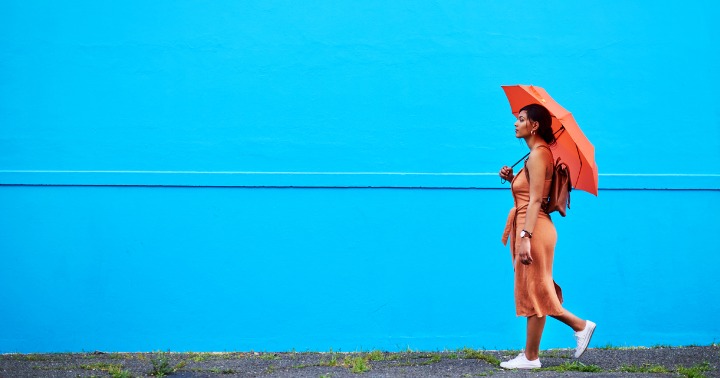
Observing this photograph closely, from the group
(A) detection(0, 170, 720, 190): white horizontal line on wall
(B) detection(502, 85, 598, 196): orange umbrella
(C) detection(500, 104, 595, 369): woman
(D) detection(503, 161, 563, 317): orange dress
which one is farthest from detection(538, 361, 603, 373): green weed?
(A) detection(0, 170, 720, 190): white horizontal line on wall

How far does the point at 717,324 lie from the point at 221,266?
3.24 m

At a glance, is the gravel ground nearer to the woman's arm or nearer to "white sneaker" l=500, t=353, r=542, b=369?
"white sneaker" l=500, t=353, r=542, b=369

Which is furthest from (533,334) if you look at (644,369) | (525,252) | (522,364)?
(644,369)

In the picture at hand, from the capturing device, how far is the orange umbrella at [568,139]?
4887 mm

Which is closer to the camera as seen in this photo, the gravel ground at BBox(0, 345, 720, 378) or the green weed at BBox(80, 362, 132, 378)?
the green weed at BBox(80, 362, 132, 378)

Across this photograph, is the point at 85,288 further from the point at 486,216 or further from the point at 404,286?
the point at 486,216

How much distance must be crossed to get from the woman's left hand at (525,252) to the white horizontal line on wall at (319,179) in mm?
1049

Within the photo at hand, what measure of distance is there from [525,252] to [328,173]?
1498 mm

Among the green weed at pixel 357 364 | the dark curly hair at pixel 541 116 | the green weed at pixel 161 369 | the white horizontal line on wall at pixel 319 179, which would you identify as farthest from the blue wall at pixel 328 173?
the dark curly hair at pixel 541 116

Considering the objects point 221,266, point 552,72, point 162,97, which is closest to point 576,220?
point 552,72

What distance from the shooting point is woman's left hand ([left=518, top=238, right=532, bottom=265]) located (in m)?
4.96

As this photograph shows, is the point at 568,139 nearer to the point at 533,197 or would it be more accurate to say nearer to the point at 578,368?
the point at 533,197

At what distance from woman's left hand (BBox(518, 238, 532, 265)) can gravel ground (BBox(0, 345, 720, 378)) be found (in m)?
0.62

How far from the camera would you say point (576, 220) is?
6043 mm
